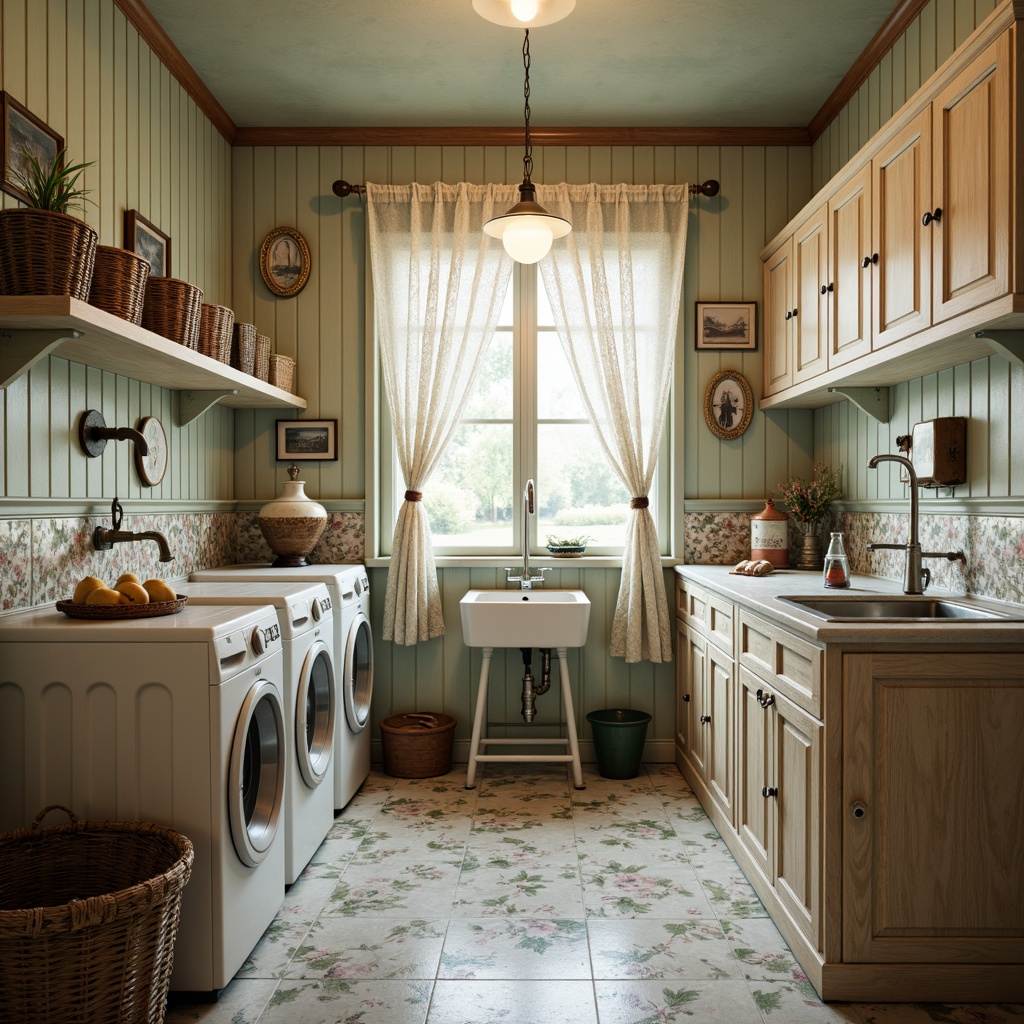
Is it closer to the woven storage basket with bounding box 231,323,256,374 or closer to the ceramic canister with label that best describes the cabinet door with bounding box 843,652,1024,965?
the ceramic canister with label

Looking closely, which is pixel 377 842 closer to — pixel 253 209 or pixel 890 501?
pixel 890 501

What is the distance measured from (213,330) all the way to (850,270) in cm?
215

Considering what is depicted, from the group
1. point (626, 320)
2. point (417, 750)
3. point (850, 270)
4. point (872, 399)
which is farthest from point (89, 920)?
point (626, 320)

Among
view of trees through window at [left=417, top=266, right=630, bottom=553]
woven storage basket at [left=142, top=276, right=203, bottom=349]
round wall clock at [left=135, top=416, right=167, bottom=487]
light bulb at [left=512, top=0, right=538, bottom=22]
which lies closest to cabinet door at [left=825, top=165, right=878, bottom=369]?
light bulb at [left=512, top=0, right=538, bottom=22]

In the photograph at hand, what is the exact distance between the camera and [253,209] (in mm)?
4035

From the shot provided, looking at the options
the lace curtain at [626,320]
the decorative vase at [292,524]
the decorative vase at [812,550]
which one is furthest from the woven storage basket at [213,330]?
the decorative vase at [812,550]

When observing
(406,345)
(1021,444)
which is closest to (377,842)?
(406,345)

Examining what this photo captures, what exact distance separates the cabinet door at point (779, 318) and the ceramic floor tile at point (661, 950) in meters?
2.18

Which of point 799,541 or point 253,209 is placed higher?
point 253,209

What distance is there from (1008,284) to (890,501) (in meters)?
1.37

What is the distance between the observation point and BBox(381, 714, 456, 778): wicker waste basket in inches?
148

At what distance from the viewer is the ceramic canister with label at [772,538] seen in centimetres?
373

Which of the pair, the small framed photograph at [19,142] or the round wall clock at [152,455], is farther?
the round wall clock at [152,455]

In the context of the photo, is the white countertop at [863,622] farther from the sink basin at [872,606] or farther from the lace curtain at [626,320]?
the lace curtain at [626,320]
